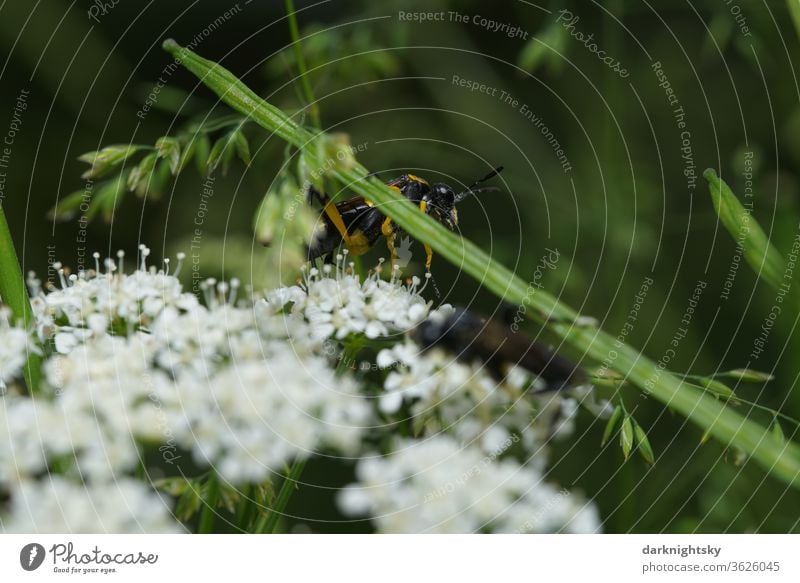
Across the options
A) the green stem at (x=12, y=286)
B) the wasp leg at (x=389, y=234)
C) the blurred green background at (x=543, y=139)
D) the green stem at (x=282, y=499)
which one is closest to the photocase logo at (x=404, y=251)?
the wasp leg at (x=389, y=234)

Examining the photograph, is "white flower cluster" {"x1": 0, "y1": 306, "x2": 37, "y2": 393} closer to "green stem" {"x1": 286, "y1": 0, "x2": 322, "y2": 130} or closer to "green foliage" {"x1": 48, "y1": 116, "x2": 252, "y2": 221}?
"green foliage" {"x1": 48, "y1": 116, "x2": 252, "y2": 221}

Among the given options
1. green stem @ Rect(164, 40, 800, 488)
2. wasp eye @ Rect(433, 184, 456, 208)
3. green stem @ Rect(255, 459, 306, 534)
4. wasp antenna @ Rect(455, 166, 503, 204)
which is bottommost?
green stem @ Rect(255, 459, 306, 534)

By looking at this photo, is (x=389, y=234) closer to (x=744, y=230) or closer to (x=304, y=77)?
(x=304, y=77)

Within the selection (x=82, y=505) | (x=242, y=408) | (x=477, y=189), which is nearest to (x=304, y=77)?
(x=477, y=189)

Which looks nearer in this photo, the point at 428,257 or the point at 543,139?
the point at 428,257

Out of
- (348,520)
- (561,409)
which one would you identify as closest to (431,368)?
(561,409)
